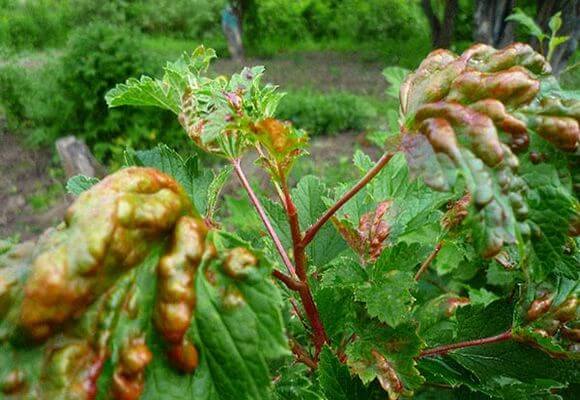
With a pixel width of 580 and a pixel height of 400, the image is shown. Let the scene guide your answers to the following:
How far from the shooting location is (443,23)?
18.3ft

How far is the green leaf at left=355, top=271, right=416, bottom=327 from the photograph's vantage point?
757mm

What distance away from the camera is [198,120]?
0.81 metres

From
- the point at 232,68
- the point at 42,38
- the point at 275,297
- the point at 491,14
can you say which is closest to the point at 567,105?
the point at 275,297

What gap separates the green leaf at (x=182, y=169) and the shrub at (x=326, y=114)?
4683mm

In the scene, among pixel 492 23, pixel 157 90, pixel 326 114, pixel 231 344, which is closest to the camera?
pixel 231 344

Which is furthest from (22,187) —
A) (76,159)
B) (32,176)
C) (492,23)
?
(492,23)

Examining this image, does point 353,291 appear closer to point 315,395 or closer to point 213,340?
point 315,395

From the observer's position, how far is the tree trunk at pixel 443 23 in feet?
17.6

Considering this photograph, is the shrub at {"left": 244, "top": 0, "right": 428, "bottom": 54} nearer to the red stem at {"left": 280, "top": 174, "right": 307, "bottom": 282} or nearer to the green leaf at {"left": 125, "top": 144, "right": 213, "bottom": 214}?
the green leaf at {"left": 125, "top": 144, "right": 213, "bottom": 214}

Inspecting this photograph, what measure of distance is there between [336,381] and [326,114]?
198 inches

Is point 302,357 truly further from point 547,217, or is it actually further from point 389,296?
point 547,217

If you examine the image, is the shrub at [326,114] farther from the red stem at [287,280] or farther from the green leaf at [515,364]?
the red stem at [287,280]

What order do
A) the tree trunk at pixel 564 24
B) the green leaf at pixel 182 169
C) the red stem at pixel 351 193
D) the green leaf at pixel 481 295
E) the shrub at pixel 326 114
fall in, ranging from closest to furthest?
the red stem at pixel 351 193
the green leaf at pixel 182 169
the green leaf at pixel 481 295
the tree trunk at pixel 564 24
the shrub at pixel 326 114

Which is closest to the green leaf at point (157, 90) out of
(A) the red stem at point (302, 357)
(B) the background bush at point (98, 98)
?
(A) the red stem at point (302, 357)
